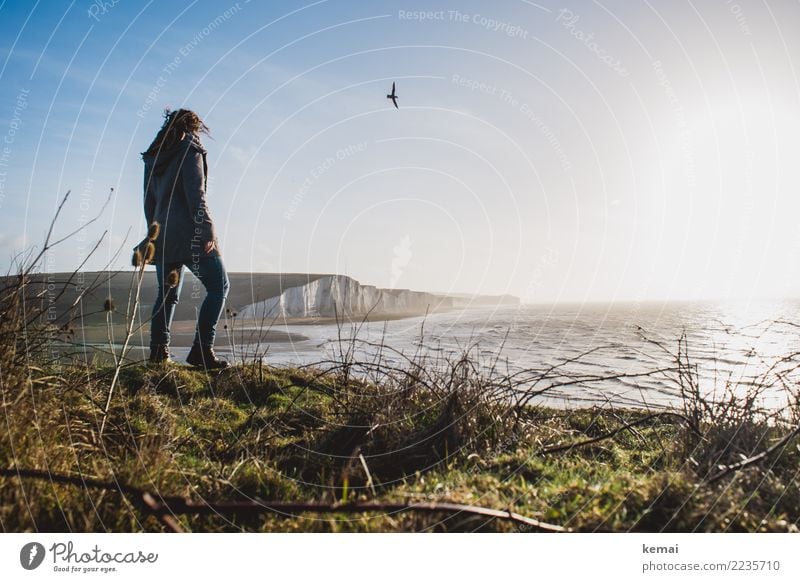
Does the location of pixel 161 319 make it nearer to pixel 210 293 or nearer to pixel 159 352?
pixel 159 352

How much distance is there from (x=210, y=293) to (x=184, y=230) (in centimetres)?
72

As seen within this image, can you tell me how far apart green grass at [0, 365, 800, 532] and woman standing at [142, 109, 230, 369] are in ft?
5.78

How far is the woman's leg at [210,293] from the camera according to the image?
15.7ft

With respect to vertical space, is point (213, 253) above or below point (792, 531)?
above

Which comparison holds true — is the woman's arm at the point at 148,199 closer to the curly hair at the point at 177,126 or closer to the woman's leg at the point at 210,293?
the curly hair at the point at 177,126

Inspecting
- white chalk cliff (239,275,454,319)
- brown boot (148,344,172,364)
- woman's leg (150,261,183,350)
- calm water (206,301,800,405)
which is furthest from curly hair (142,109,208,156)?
white chalk cliff (239,275,454,319)

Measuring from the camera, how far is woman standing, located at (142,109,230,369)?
466cm

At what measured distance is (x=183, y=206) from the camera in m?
4.82

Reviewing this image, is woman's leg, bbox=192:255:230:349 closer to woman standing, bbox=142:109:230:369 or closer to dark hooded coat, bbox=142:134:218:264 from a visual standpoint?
woman standing, bbox=142:109:230:369

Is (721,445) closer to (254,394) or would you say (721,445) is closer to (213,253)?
(254,394)

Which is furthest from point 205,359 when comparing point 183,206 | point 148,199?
point 148,199

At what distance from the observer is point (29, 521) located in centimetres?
139

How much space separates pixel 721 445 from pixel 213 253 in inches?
183
